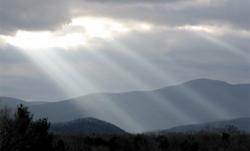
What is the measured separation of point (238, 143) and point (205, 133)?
20.8 feet

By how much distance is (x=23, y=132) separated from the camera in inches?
1373

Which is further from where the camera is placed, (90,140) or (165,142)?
(165,142)

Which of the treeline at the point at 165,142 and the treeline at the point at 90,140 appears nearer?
the treeline at the point at 90,140

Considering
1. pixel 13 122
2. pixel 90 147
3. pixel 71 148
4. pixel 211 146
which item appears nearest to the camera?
pixel 13 122

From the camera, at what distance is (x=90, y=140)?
57.1 meters

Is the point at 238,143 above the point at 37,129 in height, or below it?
above

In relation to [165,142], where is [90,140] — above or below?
below

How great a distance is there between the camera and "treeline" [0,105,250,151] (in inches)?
1342

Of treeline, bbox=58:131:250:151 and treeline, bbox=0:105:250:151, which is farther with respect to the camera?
treeline, bbox=58:131:250:151

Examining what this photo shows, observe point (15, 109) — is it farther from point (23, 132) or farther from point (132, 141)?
point (132, 141)

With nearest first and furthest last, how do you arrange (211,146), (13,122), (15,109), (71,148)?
1. (13,122)
2. (15,109)
3. (71,148)
4. (211,146)

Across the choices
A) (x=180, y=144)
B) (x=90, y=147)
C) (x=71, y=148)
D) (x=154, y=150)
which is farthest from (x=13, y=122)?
(x=180, y=144)

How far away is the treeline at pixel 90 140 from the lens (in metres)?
34.1

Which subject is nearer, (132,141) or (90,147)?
(90,147)
